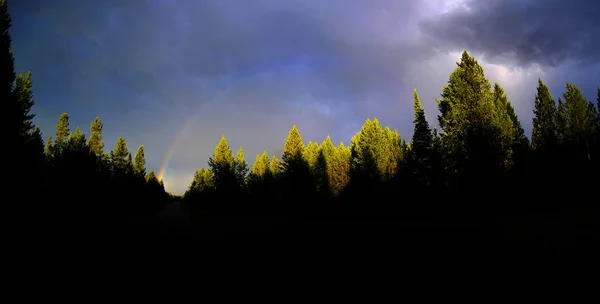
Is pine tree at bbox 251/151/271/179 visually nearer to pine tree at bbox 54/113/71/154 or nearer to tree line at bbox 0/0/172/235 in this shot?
tree line at bbox 0/0/172/235

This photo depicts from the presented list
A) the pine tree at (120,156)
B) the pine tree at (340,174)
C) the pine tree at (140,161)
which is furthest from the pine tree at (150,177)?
the pine tree at (340,174)

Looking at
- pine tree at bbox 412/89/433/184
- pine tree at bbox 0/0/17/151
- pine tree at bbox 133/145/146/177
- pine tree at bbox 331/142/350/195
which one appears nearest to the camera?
pine tree at bbox 0/0/17/151

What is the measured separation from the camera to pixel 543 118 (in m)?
40.0

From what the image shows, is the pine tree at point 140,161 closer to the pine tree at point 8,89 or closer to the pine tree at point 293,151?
the pine tree at point 293,151

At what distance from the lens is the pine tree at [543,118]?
128 ft

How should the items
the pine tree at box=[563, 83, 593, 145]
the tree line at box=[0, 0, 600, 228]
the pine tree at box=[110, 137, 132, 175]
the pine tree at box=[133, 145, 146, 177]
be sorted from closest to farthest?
1. the tree line at box=[0, 0, 600, 228]
2. the pine tree at box=[563, 83, 593, 145]
3. the pine tree at box=[110, 137, 132, 175]
4. the pine tree at box=[133, 145, 146, 177]

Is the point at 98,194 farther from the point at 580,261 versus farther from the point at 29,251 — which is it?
the point at 580,261

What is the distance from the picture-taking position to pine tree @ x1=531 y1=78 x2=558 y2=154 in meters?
38.9

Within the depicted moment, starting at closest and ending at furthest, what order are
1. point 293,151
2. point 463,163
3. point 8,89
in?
point 8,89 → point 463,163 → point 293,151

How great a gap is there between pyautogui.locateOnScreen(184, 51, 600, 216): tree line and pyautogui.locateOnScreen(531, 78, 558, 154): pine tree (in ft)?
0.37

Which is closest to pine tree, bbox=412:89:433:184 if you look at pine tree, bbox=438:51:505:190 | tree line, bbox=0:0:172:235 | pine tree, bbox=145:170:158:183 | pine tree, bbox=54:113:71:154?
pine tree, bbox=438:51:505:190

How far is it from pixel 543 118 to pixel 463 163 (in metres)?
29.5

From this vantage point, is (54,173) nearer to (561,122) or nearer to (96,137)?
(96,137)

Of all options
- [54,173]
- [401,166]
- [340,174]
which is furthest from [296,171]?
[54,173]
